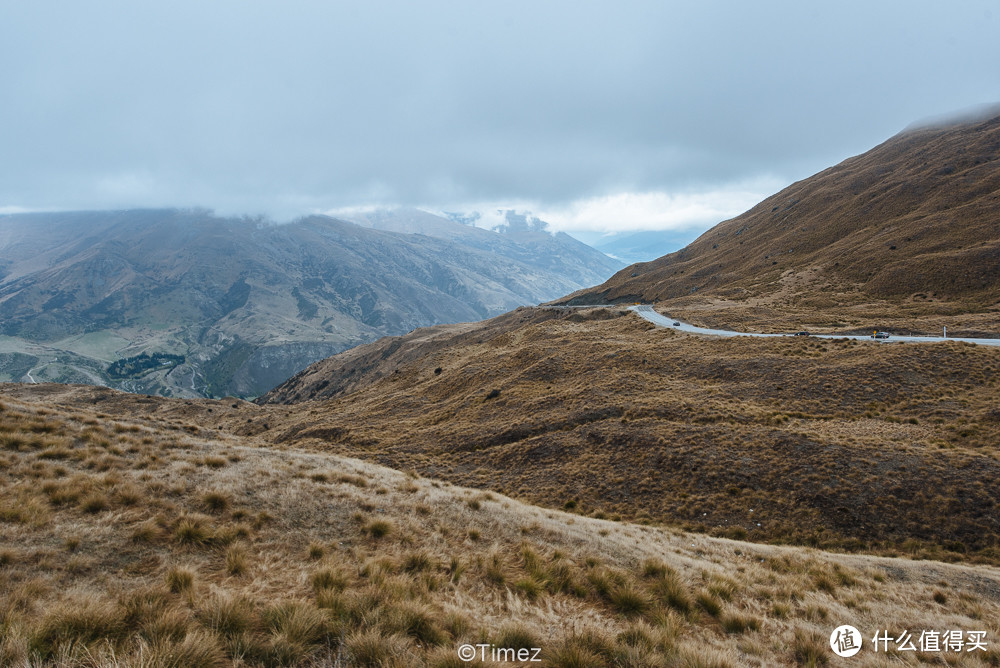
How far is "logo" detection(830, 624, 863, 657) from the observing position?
6863mm

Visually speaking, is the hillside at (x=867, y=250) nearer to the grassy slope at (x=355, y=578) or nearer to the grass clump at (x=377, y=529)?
the grassy slope at (x=355, y=578)

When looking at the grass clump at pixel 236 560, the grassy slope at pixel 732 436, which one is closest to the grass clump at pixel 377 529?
the grass clump at pixel 236 560

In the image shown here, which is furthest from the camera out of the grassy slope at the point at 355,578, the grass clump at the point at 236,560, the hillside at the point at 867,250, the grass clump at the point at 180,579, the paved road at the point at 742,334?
the hillside at the point at 867,250

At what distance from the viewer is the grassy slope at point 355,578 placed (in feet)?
16.2

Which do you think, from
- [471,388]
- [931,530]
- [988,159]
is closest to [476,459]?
[471,388]

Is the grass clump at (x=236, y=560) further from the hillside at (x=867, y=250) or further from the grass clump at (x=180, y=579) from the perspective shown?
the hillside at (x=867, y=250)

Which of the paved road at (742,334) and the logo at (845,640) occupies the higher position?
the paved road at (742,334)

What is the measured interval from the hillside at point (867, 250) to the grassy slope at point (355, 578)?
149 ft

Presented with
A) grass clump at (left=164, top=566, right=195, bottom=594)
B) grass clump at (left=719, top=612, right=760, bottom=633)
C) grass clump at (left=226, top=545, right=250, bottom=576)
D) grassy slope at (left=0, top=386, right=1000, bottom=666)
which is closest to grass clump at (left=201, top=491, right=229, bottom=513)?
grassy slope at (left=0, top=386, right=1000, bottom=666)

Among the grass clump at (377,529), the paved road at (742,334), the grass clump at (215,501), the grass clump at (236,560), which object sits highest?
the paved road at (742,334)

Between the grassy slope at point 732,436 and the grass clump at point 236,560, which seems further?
the grassy slope at point 732,436

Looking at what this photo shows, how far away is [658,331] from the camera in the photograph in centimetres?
4669

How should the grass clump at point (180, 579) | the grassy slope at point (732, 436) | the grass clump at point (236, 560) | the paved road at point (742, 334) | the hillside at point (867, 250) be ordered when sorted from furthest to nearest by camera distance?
1. the hillside at point (867, 250)
2. the paved road at point (742, 334)
3. the grassy slope at point (732, 436)
4. the grass clump at point (236, 560)
5. the grass clump at point (180, 579)

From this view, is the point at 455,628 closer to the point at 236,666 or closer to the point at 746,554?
the point at 236,666
